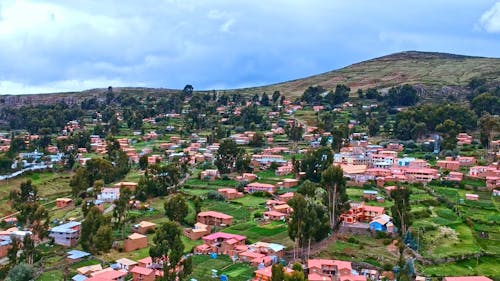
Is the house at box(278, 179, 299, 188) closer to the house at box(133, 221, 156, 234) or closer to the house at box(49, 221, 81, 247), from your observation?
the house at box(133, 221, 156, 234)

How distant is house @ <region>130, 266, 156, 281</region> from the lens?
3438cm

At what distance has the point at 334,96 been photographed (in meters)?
119

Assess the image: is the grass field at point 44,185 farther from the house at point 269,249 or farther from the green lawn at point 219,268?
the house at point 269,249

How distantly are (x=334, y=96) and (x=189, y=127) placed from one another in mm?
37497

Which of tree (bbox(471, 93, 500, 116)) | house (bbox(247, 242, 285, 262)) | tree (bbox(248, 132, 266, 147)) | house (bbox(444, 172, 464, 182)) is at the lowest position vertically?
house (bbox(247, 242, 285, 262))

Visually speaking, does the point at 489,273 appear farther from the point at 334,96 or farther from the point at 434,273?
the point at 334,96

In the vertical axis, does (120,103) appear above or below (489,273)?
above

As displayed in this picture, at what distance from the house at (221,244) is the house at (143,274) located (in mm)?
5733

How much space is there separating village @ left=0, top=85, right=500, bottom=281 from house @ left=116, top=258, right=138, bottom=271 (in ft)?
0.28

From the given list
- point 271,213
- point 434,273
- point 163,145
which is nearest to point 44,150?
point 163,145

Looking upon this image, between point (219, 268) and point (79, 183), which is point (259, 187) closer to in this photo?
point (79, 183)

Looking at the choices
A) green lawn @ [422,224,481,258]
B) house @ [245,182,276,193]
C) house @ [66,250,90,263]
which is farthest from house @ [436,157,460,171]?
house @ [66,250,90,263]

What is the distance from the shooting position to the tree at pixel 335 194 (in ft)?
138

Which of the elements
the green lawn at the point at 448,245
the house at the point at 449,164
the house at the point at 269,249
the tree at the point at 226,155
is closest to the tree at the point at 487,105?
the house at the point at 449,164
